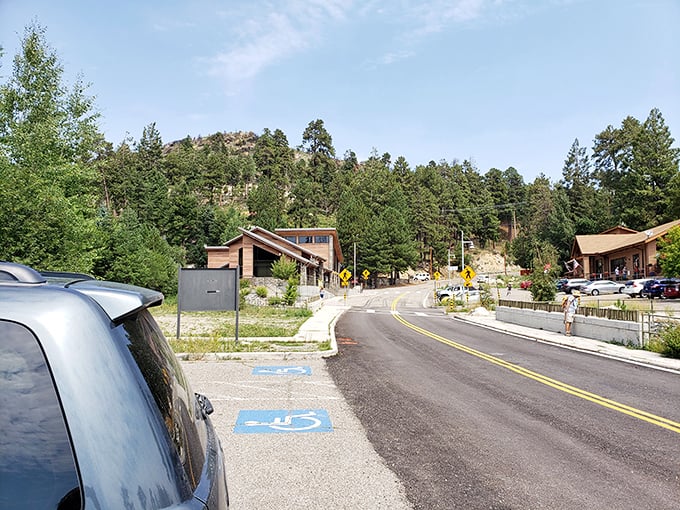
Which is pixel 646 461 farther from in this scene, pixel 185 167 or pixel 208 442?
pixel 185 167

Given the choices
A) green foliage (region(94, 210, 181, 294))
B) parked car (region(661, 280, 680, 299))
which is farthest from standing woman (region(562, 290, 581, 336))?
green foliage (region(94, 210, 181, 294))

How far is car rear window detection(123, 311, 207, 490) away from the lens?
162 cm

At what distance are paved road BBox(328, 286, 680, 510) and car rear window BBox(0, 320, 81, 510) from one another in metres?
3.60

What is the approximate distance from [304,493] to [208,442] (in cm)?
271

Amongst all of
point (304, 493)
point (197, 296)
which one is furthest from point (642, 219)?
point (304, 493)

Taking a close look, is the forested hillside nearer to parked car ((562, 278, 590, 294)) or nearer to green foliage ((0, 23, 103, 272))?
green foliage ((0, 23, 103, 272))

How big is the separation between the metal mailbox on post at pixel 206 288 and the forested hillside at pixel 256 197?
43.7 feet

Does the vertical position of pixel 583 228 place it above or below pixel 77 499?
above

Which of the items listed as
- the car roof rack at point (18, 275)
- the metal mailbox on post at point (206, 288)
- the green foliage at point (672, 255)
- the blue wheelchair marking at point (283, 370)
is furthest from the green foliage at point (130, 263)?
the green foliage at point (672, 255)

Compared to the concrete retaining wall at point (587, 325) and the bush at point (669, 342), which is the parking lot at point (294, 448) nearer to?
the bush at point (669, 342)

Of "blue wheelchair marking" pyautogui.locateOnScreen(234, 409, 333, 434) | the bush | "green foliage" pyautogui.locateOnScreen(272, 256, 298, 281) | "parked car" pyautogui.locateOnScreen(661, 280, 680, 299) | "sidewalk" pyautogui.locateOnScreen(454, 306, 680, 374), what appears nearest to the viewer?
"blue wheelchair marking" pyautogui.locateOnScreen(234, 409, 333, 434)

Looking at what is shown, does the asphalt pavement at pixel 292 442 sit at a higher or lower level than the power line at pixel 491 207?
lower

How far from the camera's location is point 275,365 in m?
12.3

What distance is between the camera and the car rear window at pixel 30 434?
1277 millimetres
